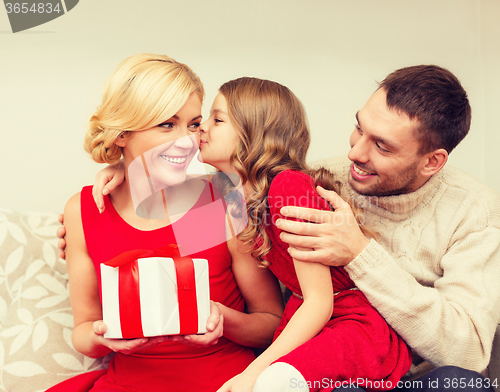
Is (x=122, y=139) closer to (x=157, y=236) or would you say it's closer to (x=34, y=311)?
(x=157, y=236)

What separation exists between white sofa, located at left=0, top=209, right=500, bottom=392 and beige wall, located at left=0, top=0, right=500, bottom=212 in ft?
1.11

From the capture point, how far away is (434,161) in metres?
1.25

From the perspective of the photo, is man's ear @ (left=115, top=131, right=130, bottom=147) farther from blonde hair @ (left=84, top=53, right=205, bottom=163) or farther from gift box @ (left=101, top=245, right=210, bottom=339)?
gift box @ (left=101, top=245, right=210, bottom=339)

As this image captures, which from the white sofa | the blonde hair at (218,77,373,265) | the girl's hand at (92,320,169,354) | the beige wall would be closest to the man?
the blonde hair at (218,77,373,265)

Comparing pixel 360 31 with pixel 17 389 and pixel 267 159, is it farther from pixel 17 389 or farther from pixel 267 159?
pixel 17 389

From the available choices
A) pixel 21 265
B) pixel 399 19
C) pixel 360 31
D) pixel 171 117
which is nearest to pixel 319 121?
pixel 360 31

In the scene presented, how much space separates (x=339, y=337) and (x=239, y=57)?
130cm

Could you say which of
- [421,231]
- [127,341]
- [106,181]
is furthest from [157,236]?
[421,231]

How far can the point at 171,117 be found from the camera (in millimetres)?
1166

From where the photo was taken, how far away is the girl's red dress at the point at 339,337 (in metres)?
0.92

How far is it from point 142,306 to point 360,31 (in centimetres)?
163

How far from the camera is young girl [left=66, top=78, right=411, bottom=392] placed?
0.93 m

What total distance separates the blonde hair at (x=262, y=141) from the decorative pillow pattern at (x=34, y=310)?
0.70 m

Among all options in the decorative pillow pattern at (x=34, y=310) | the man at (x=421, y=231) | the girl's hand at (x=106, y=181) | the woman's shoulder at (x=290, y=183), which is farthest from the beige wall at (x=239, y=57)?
the woman's shoulder at (x=290, y=183)
